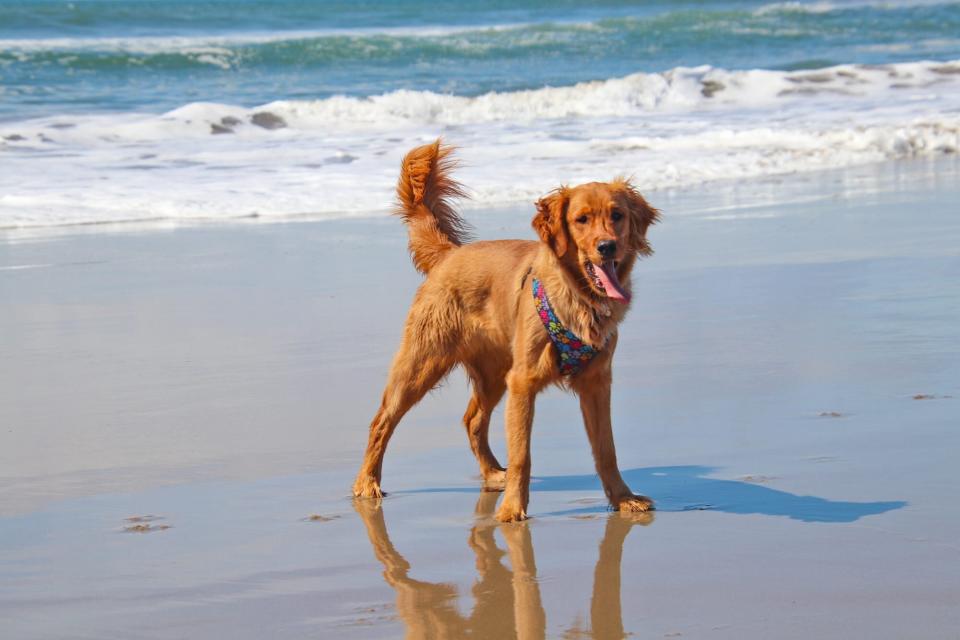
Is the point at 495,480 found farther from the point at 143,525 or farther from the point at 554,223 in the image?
the point at 143,525

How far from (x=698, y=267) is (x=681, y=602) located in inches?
218

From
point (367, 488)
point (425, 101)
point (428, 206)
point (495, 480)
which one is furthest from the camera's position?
point (425, 101)

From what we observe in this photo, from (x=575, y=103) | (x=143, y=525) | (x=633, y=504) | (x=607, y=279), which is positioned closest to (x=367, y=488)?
(x=143, y=525)

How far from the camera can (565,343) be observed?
457cm

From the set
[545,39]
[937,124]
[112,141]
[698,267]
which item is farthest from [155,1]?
[698,267]

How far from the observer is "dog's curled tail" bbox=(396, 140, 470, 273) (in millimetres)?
5445

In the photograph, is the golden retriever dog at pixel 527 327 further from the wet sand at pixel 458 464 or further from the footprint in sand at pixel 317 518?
the footprint in sand at pixel 317 518

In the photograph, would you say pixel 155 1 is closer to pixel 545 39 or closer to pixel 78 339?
pixel 545 39

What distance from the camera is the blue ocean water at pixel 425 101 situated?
556 inches

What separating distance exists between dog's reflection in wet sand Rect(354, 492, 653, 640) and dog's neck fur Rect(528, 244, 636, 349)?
0.62 meters

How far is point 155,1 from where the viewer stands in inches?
1748

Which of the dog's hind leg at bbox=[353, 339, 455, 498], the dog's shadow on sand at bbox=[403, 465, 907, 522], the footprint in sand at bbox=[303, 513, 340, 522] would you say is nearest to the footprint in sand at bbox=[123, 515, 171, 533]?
the footprint in sand at bbox=[303, 513, 340, 522]

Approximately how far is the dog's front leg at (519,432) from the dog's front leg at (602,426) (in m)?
0.19

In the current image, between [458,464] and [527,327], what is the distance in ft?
2.99
